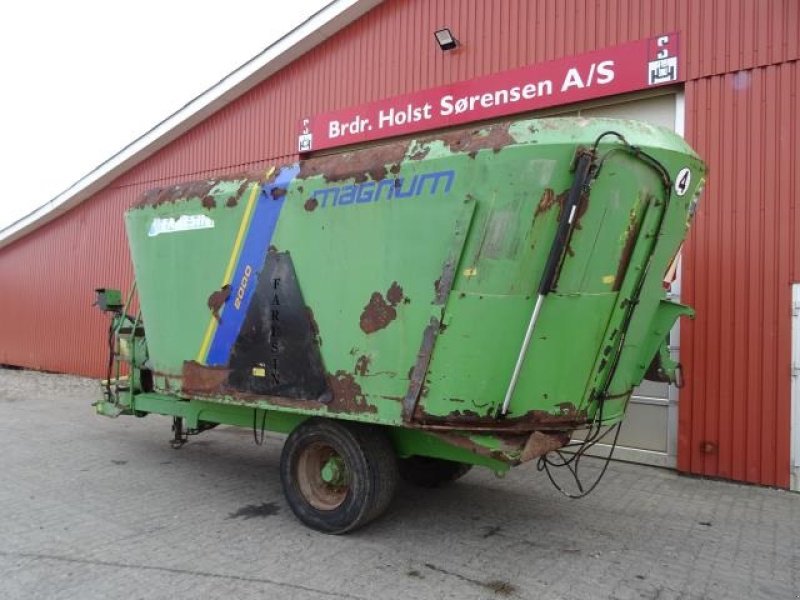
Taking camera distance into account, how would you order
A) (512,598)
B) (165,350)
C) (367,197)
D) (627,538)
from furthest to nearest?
(165,350), (627,538), (367,197), (512,598)

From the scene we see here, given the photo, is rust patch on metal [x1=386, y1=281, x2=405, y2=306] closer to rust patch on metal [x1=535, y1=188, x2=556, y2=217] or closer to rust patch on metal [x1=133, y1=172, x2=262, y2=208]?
rust patch on metal [x1=535, y1=188, x2=556, y2=217]

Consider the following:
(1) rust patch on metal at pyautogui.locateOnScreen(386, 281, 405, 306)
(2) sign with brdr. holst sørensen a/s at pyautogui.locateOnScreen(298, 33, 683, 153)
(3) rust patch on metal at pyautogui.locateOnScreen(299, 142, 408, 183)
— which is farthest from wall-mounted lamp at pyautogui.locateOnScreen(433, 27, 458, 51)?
(1) rust patch on metal at pyautogui.locateOnScreen(386, 281, 405, 306)

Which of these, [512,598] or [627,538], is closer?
[512,598]

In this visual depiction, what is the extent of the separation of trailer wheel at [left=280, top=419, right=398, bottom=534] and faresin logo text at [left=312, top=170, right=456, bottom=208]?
1.67 meters

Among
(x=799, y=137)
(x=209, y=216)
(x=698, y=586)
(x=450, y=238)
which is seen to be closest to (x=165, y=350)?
(x=209, y=216)

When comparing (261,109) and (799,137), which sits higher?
(261,109)

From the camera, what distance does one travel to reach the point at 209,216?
5.37m

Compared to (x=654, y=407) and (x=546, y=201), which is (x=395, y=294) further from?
(x=654, y=407)

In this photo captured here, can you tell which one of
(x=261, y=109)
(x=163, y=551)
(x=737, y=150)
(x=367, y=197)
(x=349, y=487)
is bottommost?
(x=163, y=551)

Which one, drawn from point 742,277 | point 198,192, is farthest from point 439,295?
point 742,277

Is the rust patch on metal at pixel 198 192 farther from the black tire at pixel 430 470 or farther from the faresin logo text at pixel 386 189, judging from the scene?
the black tire at pixel 430 470

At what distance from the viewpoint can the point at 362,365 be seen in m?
4.45

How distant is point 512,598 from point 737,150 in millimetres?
5071

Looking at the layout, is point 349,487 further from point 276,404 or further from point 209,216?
point 209,216
